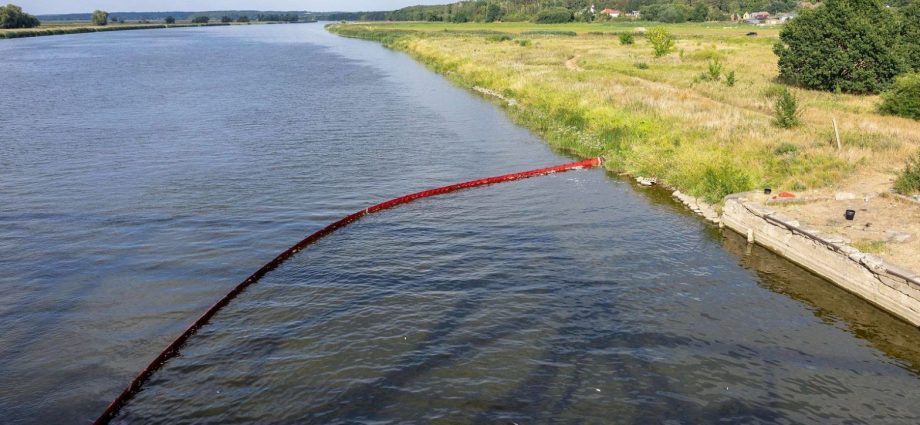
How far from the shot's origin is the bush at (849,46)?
45094 mm

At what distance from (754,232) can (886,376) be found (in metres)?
8.39

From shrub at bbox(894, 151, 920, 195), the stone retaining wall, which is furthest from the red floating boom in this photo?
shrub at bbox(894, 151, 920, 195)

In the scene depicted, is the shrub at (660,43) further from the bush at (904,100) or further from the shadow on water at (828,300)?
the shadow on water at (828,300)

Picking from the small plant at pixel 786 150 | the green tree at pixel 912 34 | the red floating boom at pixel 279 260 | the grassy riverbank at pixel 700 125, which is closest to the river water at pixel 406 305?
the red floating boom at pixel 279 260

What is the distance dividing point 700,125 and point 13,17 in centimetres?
21178

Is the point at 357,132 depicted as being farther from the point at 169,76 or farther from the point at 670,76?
the point at 169,76

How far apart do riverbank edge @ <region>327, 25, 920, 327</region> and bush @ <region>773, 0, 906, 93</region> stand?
28.0 metres

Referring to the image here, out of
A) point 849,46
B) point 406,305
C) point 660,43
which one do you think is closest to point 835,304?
point 406,305

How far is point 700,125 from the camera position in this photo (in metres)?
34.2

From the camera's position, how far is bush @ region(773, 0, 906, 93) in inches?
1775

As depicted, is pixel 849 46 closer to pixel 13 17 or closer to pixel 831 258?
pixel 831 258

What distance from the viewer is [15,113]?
47062 mm

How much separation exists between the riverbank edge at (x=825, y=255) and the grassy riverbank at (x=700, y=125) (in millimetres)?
1634

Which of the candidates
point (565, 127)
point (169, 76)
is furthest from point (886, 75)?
point (169, 76)
